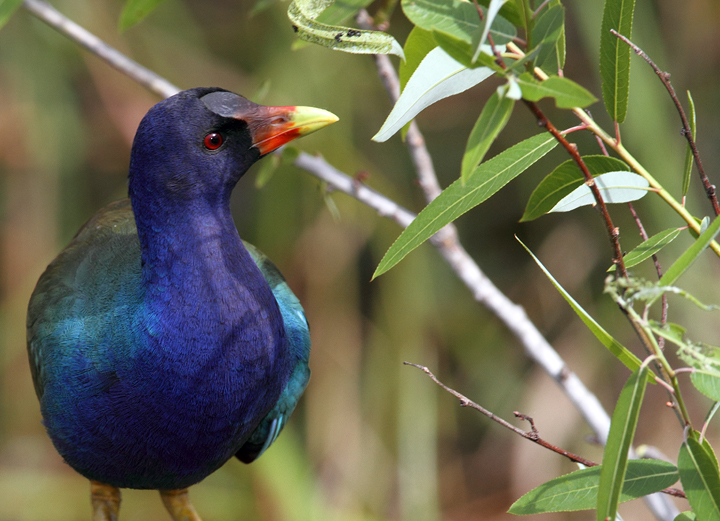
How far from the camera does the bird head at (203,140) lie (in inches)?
56.9

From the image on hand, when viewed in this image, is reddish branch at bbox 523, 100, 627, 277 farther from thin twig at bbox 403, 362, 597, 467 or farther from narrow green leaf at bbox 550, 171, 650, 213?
thin twig at bbox 403, 362, 597, 467

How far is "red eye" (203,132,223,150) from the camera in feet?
4.85

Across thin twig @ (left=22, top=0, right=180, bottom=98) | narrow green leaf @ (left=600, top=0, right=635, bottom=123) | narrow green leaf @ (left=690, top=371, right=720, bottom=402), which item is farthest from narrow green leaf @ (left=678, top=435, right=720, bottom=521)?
thin twig @ (left=22, top=0, right=180, bottom=98)

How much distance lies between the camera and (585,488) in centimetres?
99

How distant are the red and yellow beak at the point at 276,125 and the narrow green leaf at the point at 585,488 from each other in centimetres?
84

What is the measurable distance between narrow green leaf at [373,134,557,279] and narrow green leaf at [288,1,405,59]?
0.71 feet

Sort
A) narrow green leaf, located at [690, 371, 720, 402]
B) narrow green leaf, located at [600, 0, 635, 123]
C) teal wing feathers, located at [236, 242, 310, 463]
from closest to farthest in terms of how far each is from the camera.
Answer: narrow green leaf, located at [690, 371, 720, 402] → narrow green leaf, located at [600, 0, 635, 123] → teal wing feathers, located at [236, 242, 310, 463]

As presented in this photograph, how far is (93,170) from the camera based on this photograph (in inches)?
149

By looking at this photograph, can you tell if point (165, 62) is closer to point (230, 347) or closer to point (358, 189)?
point (358, 189)

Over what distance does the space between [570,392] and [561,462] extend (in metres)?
1.93

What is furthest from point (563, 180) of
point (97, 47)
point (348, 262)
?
point (348, 262)

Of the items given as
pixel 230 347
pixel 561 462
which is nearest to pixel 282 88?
pixel 230 347

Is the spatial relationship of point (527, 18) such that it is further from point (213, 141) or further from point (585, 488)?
point (213, 141)

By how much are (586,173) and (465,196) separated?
7.7 inches
